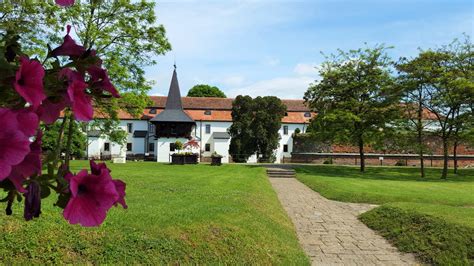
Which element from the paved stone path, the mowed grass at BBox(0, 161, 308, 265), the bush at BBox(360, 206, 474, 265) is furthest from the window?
the mowed grass at BBox(0, 161, 308, 265)

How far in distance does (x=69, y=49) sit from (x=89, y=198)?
361 millimetres

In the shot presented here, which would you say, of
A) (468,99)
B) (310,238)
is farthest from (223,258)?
(468,99)

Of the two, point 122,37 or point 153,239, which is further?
point 122,37

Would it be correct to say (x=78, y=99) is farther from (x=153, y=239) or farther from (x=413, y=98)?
(x=413, y=98)

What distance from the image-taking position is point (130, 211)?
7.14 meters

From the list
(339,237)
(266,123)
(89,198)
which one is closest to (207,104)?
(266,123)

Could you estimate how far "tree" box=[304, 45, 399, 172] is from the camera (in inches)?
1049

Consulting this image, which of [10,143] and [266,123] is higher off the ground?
[266,123]

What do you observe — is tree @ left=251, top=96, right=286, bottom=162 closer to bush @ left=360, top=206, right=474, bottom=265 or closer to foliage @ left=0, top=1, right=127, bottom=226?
bush @ left=360, top=206, right=474, bottom=265

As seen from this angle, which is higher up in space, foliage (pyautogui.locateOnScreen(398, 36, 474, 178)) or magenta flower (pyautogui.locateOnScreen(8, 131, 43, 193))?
foliage (pyautogui.locateOnScreen(398, 36, 474, 178))

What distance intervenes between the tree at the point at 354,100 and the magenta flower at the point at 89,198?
26.6 m

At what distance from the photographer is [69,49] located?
941 millimetres

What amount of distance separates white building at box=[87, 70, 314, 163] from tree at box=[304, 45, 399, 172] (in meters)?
18.9

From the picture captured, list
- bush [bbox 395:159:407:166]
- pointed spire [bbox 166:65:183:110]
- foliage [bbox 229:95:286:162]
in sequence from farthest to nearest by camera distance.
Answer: pointed spire [bbox 166:65:183:110]
foliage [bbox 229:95:286:162]
bush [bbox 395:159:407:166]
